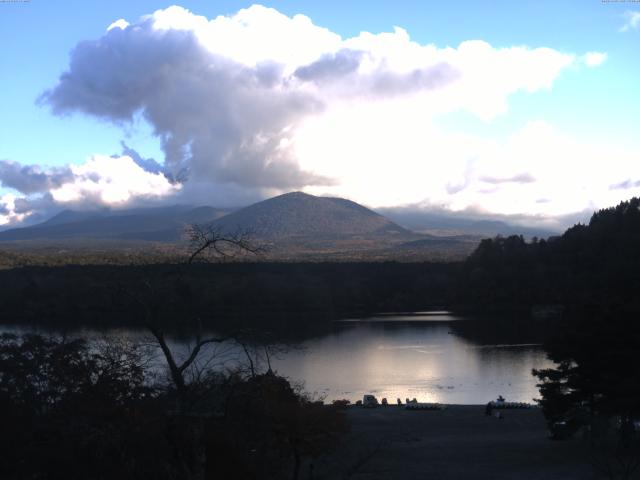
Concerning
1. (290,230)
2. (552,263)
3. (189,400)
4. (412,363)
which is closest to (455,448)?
(189,400)

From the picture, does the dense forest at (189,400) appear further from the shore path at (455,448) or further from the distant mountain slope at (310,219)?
the distant mountain slope at (310,219)

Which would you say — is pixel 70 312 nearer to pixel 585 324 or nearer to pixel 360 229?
pixel 585 324

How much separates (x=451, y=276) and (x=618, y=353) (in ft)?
176

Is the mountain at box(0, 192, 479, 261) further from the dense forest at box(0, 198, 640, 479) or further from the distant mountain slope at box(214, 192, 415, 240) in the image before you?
the dense forest at box(0, 198, 640, 479)

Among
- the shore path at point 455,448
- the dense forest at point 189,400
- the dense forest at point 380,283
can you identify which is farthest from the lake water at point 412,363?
the dense forest at point 380,283

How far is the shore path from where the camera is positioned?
12367 millimetres

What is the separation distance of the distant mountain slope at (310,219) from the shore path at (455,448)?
131 meters

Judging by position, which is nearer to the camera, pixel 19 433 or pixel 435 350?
pixel 19 433

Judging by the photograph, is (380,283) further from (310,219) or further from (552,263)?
(310,219)

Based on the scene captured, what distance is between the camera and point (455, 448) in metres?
14.8

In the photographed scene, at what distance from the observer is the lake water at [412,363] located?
24453 mm

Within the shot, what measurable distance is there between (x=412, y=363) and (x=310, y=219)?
13914 centimetres

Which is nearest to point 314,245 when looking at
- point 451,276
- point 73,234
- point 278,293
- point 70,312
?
point 73,234

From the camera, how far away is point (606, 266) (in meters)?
54.8
